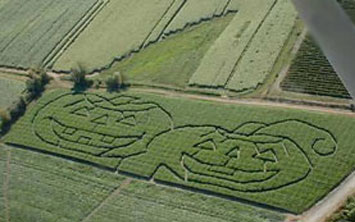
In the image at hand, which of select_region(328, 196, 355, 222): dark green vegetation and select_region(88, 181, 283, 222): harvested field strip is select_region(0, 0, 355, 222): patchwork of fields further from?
select_region(328, 196, 355, 222): dark green vegetation

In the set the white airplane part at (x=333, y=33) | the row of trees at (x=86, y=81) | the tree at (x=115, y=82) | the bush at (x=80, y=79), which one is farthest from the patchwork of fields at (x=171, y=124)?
the white airplane part at (x=333, y=33)

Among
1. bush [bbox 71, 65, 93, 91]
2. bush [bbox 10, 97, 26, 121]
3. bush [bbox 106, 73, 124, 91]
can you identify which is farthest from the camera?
bush [bbox 71, 65, 93, 91]

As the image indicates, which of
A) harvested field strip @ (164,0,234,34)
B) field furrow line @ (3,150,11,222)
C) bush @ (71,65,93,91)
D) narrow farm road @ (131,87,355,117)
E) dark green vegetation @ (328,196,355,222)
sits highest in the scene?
harvested field strip @ (164,0,234,34)

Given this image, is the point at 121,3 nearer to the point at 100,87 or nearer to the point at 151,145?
the point at 100,87

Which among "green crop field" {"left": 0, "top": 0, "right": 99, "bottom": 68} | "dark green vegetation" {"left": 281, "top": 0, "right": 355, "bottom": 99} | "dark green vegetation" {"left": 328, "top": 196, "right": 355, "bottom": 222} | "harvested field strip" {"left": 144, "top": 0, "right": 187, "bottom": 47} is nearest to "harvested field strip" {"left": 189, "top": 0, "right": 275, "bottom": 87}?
"dark green vegetation" {"left": 281, "top": 0, "right": 355, "bottom": 99}

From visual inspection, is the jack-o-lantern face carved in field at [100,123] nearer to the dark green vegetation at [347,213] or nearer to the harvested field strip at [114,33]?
the harvested field strip at [114,33]

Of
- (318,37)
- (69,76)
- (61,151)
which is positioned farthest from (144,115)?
(318,37)

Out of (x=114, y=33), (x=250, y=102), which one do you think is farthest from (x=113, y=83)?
(x=250, y=102)

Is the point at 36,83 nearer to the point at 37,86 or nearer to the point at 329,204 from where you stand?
the point at 37,86
